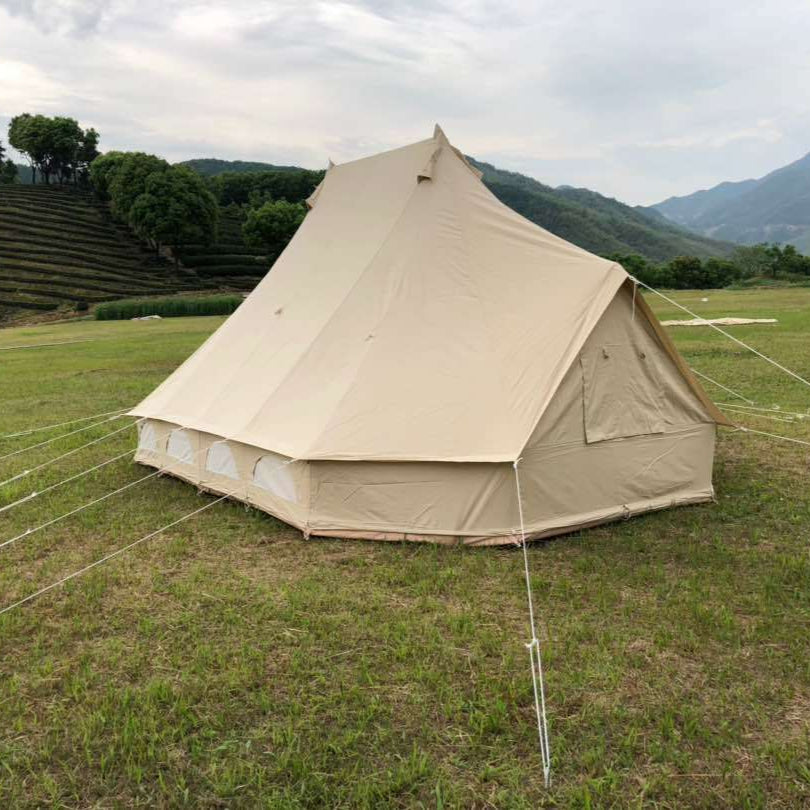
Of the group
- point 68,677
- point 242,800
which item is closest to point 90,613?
point 68,677

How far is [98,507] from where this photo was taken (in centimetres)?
707

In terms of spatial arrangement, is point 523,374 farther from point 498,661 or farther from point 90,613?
point 90,613

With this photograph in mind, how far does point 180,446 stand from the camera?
24.5 feet

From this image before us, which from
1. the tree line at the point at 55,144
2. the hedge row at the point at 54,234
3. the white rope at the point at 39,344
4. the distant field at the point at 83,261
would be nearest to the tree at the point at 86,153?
the tree line at the point at 55,144

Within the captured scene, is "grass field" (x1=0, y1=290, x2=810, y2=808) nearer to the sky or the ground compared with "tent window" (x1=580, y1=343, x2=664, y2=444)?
nearer to the ground

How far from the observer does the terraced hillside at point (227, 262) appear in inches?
2333

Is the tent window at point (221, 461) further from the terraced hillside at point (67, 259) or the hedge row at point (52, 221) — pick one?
the hedge row at point (52, 221)

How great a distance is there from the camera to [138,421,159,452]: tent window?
26.1 feet

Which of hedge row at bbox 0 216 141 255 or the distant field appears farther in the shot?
hedge row at bbox 0 216 141 255

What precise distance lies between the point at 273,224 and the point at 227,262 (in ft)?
20.2

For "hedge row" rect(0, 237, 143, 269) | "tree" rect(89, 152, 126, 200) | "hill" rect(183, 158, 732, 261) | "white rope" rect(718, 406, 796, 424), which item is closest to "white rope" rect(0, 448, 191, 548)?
"white rope" rect(718, 406, 796, 424)

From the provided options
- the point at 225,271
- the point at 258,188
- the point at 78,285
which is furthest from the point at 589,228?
the point at 78,285

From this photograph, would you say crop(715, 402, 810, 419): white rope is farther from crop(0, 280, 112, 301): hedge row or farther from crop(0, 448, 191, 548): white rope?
crop(0, 280, 112, 301): hedge row

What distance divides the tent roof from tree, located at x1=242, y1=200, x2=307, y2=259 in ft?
177
